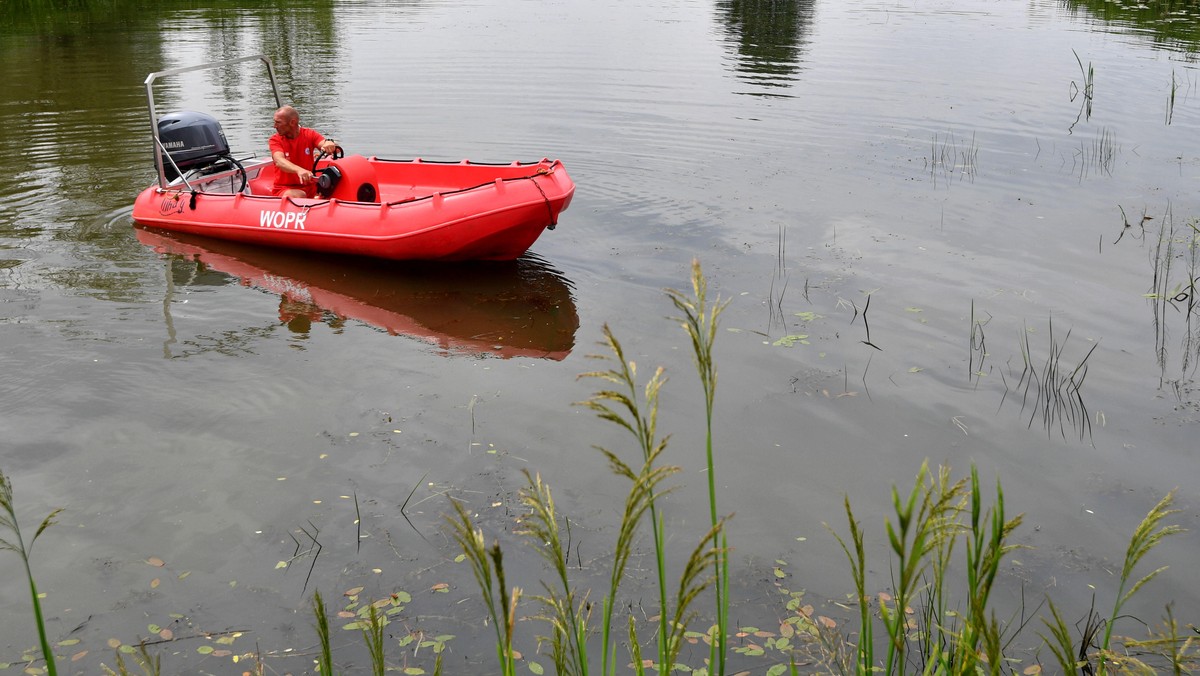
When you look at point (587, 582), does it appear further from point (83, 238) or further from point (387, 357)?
point (83, 238)

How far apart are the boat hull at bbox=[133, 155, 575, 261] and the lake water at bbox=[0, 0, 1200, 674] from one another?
0.88 feet

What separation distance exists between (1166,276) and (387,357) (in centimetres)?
582

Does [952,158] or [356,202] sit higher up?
[952,158]

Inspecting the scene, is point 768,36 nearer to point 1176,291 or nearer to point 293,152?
point 293,152

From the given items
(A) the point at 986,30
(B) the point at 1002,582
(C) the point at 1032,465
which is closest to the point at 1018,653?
(B) the point at 1002,582

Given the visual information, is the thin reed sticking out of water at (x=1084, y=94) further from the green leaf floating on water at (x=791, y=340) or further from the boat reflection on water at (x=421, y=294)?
the boat reflection on water at (x=421, y=294)

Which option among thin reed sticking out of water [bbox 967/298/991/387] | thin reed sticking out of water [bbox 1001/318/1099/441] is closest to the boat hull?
thin reed sticking out of water [bbox 967/298/991/387]

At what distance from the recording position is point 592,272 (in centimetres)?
875

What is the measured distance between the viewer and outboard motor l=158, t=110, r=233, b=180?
377 inches

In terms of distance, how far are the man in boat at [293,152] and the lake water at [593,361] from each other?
751 mm

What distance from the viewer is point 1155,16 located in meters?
23.1

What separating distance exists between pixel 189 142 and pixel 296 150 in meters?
1.14

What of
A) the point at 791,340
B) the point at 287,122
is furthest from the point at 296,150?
the point at 791,340

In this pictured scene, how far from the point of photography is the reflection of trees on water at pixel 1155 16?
20047 mm
